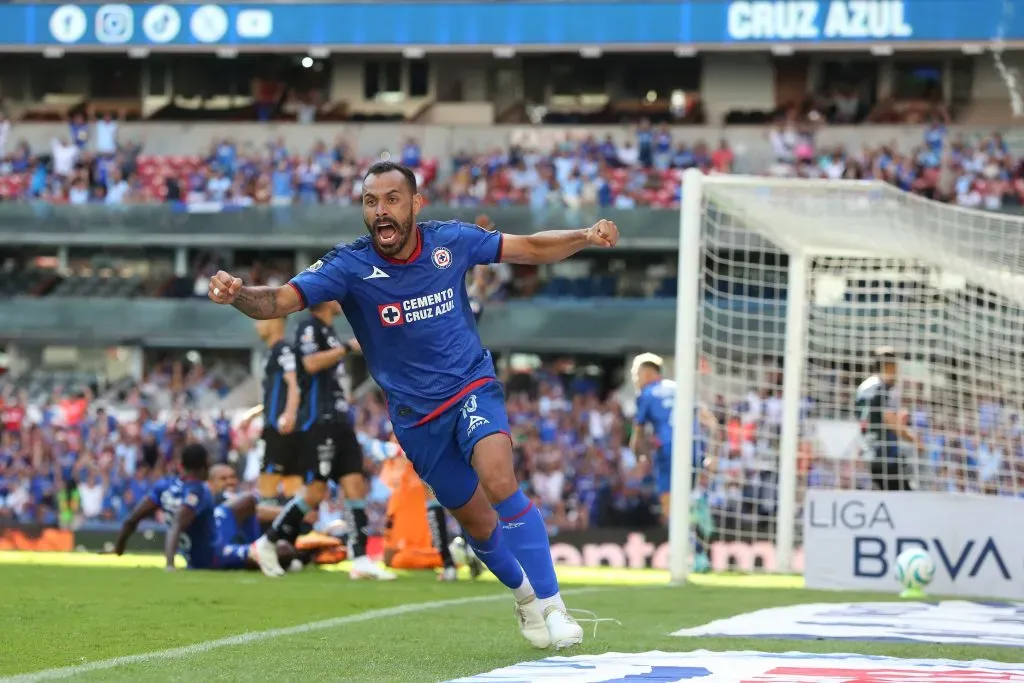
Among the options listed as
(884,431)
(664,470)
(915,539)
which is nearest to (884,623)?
(915,539)

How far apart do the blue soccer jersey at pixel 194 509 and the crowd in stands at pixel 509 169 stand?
746 inches

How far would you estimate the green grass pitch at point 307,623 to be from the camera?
21.2 ft

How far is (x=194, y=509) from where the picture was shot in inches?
508

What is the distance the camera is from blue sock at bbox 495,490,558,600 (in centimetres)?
730

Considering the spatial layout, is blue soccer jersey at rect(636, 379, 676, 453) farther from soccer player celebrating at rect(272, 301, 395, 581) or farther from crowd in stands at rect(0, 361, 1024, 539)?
soccer player celebrating at rect(272, 301, 395, 581)

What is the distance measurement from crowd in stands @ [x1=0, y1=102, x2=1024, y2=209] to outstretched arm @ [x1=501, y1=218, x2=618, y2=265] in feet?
76.2

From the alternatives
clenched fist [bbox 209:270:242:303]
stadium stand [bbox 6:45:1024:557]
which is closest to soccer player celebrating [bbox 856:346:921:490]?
stadium stand [bbox 6:45:1024:557]

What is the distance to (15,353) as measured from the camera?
34.8m

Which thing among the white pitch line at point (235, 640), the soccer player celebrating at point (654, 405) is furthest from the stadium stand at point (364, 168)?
the white pitch line at point (235, 640)

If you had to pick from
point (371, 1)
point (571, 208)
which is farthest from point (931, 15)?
point (371, 1)

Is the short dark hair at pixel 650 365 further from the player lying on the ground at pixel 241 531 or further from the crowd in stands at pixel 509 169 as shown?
the crowd in stands at pixel 509 169

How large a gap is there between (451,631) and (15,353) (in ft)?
93.0

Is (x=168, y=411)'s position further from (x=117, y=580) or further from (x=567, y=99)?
(x=117, y=580)

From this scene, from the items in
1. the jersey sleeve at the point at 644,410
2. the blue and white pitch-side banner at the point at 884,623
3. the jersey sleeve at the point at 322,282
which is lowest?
the blue and white pitch-side banner at the point at 884,623
